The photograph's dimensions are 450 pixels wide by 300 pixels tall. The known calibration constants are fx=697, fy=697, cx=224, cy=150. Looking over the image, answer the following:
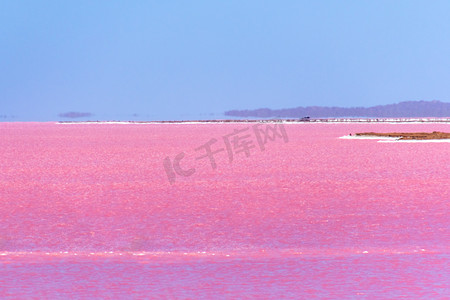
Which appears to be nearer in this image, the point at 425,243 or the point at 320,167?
the point at 425,243

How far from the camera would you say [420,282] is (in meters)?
10.5

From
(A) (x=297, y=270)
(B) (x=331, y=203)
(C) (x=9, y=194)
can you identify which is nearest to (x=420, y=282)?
(A) (x=297, y=270)

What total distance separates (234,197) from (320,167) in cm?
1378

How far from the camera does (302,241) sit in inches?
554

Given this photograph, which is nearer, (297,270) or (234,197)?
(297,270)

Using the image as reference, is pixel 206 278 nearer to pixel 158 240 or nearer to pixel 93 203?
pixel 158 240

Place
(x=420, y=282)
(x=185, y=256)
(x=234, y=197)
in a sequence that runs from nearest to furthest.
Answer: (x=420, y=282)
(x=185, y=256)
(x=234, y=197)

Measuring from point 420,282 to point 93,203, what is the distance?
491 inches

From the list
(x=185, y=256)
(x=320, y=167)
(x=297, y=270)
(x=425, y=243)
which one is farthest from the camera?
(x=320, y=167)

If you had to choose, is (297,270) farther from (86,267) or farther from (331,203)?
(331,203)

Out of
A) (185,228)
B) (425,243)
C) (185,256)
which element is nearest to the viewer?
(185,256)

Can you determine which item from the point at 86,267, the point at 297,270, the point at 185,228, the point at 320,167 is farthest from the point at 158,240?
the point at 320,167

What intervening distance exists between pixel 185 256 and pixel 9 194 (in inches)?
492

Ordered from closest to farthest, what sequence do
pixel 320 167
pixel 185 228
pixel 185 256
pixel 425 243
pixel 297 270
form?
pixel 297 270 → pixel 185 256 → pixel 425 243 → pixel 185 228 → pixel 320 167
